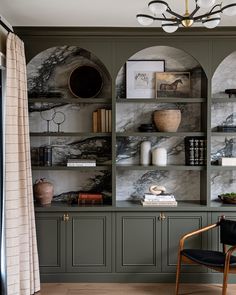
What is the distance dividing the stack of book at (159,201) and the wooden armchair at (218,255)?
1.33 ft

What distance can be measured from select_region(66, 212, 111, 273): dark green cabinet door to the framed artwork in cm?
140

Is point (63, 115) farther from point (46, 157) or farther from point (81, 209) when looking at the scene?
point (81, 209)

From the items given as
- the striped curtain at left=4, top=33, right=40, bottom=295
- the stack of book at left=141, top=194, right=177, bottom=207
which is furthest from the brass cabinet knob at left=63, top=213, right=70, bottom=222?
the stack of book at left=141, top=194, right=177, bottom=207

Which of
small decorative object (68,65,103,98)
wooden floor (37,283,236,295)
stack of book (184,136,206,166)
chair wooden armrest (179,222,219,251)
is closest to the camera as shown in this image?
chair wooden armrest (179,222,219,251)

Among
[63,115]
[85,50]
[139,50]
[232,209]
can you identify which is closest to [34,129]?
[63,115]

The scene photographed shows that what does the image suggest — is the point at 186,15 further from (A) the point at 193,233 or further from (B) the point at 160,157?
(A) the point at 193,233

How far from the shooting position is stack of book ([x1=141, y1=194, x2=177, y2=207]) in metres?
4.20

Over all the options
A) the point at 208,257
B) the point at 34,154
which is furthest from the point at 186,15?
the point at 34,154

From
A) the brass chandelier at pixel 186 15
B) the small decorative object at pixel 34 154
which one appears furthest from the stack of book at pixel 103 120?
the brass chandelier at pixel 186 15

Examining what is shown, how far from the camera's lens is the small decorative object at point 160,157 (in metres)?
4.32

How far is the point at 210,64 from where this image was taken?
13.6 ft

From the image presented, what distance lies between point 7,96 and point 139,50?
1466 millimetres

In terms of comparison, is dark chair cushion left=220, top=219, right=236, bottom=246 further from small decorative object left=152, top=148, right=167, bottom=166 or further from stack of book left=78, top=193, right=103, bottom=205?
stack of book left=78, top=193, right=103, bottom=205

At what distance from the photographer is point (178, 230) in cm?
418
